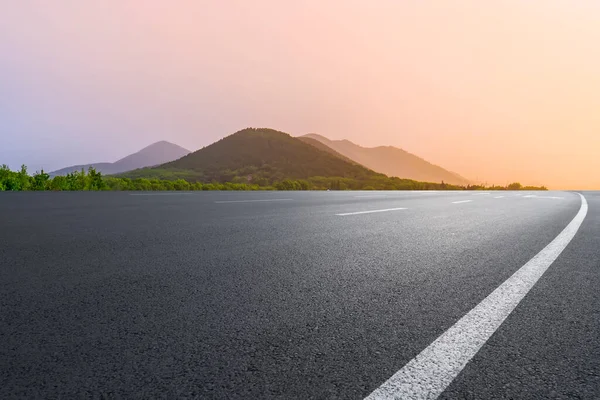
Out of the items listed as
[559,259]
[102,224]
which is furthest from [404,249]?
[102,224]

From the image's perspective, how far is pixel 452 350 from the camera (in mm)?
2066

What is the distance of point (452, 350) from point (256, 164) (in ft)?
526

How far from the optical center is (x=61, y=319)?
8.02 ft

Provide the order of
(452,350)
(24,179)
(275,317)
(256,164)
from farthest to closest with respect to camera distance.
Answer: (256,164) → (24,179) → (275,317) → (452,350)

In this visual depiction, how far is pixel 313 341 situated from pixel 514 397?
2.82ft

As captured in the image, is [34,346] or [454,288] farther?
[454,288]

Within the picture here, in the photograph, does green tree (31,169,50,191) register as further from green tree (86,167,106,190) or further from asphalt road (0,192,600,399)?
asphalt road (0,192,600,399)

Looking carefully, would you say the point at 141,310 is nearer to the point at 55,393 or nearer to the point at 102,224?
the point at 55,393

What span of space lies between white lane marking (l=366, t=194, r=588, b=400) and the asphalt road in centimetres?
3

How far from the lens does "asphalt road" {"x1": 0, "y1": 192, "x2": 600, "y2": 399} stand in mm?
1760

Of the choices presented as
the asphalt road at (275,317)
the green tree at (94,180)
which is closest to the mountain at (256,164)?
the green tree at (94,180)

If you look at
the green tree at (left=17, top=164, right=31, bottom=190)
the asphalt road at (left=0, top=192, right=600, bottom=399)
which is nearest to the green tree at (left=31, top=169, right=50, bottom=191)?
the green tree at (left=17, top=164, right=31, bottom=190)

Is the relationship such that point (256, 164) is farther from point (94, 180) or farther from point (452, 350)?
point (452, 350)

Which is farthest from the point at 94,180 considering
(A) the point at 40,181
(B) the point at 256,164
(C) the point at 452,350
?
(B) the point at 256,164
